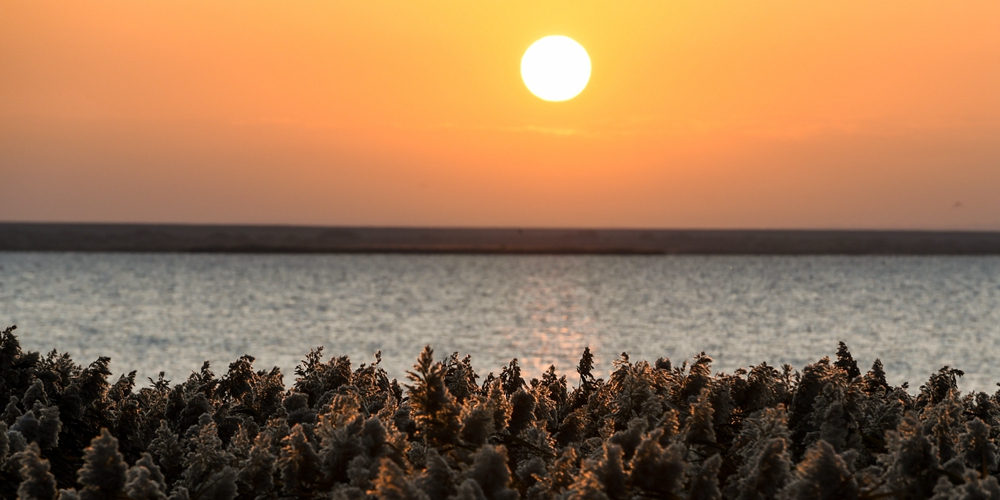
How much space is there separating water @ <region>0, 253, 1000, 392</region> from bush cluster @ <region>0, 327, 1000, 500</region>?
18.9m

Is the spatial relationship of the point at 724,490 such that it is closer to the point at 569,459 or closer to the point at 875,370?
the point at 569,459

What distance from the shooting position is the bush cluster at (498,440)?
287 centimetres

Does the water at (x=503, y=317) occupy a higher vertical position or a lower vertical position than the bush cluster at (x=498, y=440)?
lower

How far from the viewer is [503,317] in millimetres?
47344

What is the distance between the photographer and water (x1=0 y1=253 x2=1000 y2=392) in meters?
32.5

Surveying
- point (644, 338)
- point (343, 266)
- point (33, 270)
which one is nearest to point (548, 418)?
point (644, 338)

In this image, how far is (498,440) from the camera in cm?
361

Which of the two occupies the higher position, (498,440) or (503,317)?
(498,440)

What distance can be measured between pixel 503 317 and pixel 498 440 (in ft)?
144

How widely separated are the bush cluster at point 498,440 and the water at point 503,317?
18.9 meters

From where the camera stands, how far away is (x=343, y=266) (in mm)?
105500

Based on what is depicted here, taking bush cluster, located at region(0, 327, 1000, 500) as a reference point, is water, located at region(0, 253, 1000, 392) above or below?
below

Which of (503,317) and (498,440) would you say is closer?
(498,440)

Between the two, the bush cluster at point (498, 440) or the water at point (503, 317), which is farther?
the water at point (503, 317)
